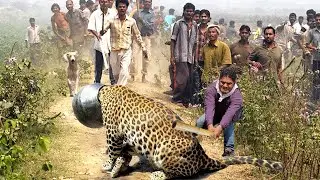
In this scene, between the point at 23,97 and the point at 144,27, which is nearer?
the point at 23,97

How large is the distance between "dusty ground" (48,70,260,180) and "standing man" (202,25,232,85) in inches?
32.5

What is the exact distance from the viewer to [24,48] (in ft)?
55.3

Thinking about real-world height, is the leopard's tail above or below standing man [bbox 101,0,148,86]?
below

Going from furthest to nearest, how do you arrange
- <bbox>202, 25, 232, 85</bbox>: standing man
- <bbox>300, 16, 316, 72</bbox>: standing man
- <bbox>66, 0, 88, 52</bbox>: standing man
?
<bbox>66, 0, 88, 52</bbox>: standing man, <bbox>300, 16, 316, 72</bbox>: standing man, <bbox>202, 25, 232, 85</bbox>: standing man

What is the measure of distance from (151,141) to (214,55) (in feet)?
10.7

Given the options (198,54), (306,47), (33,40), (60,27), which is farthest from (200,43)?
(33,40)

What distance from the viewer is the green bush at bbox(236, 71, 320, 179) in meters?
5.33

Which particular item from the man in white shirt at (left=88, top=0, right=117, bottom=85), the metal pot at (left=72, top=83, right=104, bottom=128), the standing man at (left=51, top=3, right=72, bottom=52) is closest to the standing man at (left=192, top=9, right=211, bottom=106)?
the man in white shirt at (left=88, top=0, right=117, bottom=85)

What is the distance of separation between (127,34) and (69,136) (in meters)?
2.35

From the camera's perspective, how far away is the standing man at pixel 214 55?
8312mm

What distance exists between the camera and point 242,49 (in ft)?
28.3

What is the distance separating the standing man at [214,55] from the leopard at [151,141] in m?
2.51

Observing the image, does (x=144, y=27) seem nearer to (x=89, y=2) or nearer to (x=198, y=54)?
(x=198, y=54)

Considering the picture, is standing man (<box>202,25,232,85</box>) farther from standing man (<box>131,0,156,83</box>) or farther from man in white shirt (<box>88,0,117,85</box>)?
standing man (<box>131,0,156,83</box>)
